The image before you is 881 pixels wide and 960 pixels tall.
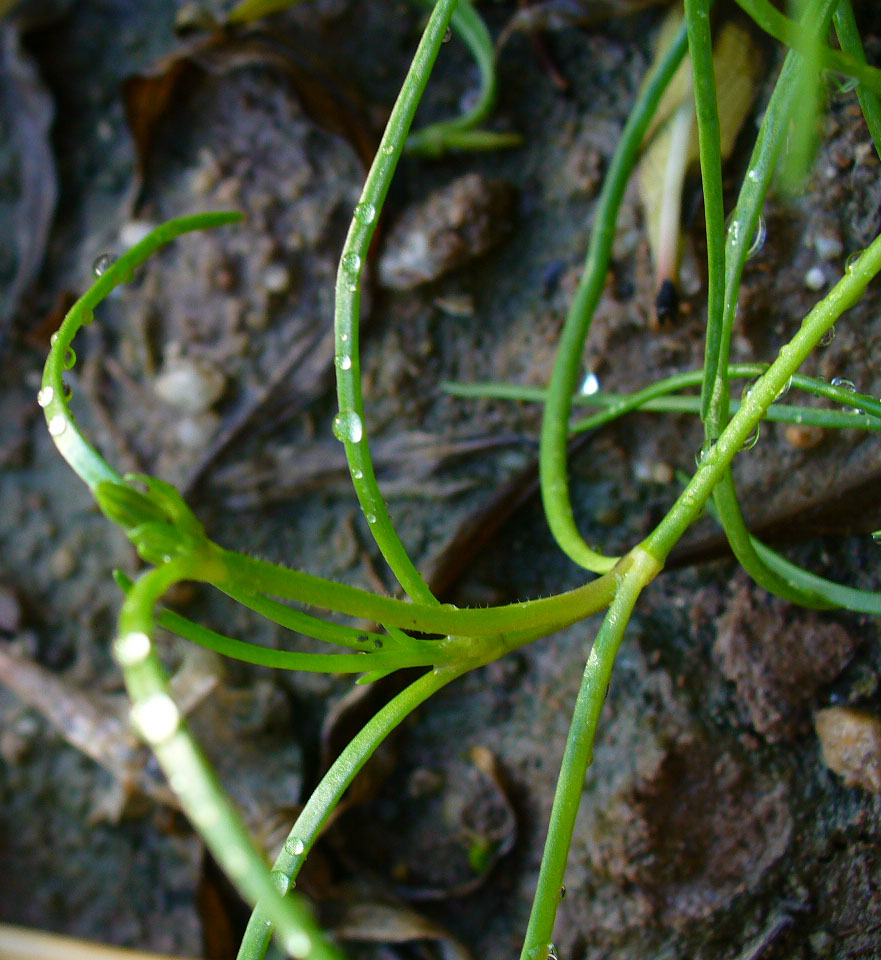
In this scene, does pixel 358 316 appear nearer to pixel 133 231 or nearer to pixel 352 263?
pixel 352 263

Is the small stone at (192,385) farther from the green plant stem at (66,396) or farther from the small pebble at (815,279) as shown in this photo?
the small pebble at (815,279)

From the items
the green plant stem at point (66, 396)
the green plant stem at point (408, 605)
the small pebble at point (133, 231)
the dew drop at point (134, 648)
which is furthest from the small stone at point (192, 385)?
the dew drop at point (134, 648)

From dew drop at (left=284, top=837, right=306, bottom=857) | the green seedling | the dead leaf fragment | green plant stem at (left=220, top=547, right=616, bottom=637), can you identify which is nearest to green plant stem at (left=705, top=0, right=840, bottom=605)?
the green seedling

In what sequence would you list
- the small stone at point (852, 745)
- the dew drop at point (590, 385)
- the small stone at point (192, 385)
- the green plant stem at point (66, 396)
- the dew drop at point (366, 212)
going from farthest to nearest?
the small stone at point (192, 385), the dew drop at point (590, 385), the small stone at point (852, 745), the dew drop at point (366, 212), the green plant stem at point (66, 396)

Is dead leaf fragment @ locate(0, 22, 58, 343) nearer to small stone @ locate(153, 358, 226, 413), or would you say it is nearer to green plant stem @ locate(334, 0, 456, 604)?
small stone @ locate(153, 358, 226, 413)

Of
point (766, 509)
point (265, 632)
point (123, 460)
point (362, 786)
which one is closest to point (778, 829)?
point (766, 509)

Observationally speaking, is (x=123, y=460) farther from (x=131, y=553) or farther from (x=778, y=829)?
(x=778, y=829)

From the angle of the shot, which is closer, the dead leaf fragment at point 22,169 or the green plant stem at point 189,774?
the green plant stem at point 189,774
